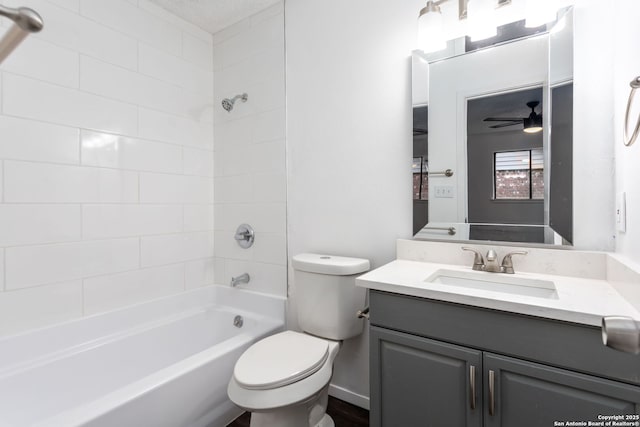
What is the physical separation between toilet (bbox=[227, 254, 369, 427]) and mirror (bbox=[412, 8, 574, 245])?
19.5 inches

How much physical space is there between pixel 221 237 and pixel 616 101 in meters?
2.22

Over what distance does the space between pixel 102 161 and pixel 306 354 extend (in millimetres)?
1498

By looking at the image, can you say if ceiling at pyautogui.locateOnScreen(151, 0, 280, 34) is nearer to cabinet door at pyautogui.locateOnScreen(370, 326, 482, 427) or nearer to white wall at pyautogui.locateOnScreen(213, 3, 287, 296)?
white wall at pyautogui.locateOnScreen(213, 3, 287, 296)

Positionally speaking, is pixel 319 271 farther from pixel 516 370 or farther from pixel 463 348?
pixel 516 370

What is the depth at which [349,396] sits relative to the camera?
1770 millimetres

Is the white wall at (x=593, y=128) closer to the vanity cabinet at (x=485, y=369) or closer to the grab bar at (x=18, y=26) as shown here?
the vanity cabinet at (x=485, y=369)

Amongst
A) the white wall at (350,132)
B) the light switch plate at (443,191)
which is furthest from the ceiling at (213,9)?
the light switch plate at (443,191)

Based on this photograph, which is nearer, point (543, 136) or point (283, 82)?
point (543, 136)

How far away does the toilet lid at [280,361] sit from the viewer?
119cm

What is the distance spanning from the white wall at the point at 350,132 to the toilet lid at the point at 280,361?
41 cm

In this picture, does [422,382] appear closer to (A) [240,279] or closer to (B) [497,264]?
(B) [497,264]

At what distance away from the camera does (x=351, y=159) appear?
175cm

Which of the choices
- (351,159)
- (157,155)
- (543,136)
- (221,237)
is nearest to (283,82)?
(351,159)

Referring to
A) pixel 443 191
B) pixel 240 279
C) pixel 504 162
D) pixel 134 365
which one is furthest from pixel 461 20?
pixel 134 365
